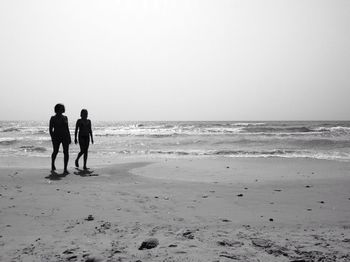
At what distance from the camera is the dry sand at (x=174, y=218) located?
2.85 meters

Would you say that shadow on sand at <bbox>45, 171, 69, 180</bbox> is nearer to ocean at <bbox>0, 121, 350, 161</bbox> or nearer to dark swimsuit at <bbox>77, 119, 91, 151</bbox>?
dark swimsuit at <bbox>77, 119, 91, 151</bbox>

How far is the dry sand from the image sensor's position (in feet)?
9.36

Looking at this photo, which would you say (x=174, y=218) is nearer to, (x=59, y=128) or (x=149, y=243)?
(x=149, y=243)

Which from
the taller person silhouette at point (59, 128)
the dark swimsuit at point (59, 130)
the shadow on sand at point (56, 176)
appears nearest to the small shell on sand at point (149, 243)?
the shadow on sand at point (56, 176)

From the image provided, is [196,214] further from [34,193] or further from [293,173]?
[293,173]

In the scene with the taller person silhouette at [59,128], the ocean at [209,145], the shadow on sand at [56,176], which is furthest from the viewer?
the ocean at [209,145]

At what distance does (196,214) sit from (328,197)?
266cm

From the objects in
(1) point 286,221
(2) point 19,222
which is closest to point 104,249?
(2) point 19,222

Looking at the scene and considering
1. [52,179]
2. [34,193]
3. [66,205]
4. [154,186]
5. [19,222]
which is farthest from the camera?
[52,179]

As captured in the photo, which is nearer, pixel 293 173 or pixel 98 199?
pixel 98 199

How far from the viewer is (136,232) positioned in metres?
3.43

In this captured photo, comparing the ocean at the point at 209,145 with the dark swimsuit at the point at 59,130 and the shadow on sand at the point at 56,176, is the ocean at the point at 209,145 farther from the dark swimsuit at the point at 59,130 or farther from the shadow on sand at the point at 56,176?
the shadow on sand at the point at 56,176

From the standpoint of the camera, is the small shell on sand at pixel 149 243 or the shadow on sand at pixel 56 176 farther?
the shadow on sand at pixel 56 176

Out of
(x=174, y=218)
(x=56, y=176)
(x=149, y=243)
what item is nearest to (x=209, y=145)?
(x=56, y=176)
